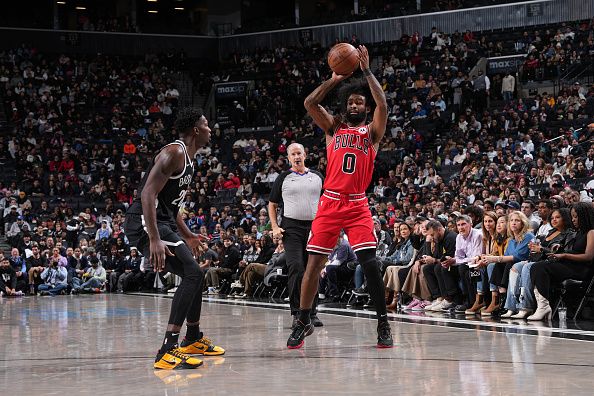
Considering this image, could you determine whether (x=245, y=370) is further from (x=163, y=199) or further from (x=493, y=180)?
(x=493, y=180)

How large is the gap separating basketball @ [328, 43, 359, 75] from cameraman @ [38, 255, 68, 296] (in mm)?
11817

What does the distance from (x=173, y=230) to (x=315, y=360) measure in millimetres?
1325

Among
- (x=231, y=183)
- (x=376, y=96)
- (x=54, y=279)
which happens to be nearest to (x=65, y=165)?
(x=231, y=183)

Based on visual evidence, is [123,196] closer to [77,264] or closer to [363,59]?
[77,264]

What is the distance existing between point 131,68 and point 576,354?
28179mm

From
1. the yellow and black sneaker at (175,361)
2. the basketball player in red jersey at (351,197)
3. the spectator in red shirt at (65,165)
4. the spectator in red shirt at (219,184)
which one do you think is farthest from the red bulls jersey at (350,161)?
the spectator in red shirt at (65,165)

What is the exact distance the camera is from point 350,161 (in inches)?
257

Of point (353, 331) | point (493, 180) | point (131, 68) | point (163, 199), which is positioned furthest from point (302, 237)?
point (131, 68)

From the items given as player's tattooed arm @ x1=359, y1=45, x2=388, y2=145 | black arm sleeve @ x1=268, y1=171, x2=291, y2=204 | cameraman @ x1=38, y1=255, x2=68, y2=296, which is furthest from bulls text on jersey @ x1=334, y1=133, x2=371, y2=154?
cameraman @ x1=38, y1=255, x2=68, y2=296

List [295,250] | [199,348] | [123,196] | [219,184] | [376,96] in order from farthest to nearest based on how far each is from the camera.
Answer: [123,196] < [219,184] < [295,250] < [376,96] < [199,348]

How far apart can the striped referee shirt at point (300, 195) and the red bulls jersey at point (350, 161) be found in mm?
1410

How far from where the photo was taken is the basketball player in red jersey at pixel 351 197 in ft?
21.3

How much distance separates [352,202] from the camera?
6.53m

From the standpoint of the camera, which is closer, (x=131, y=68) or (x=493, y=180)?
(x=493, y=180)
